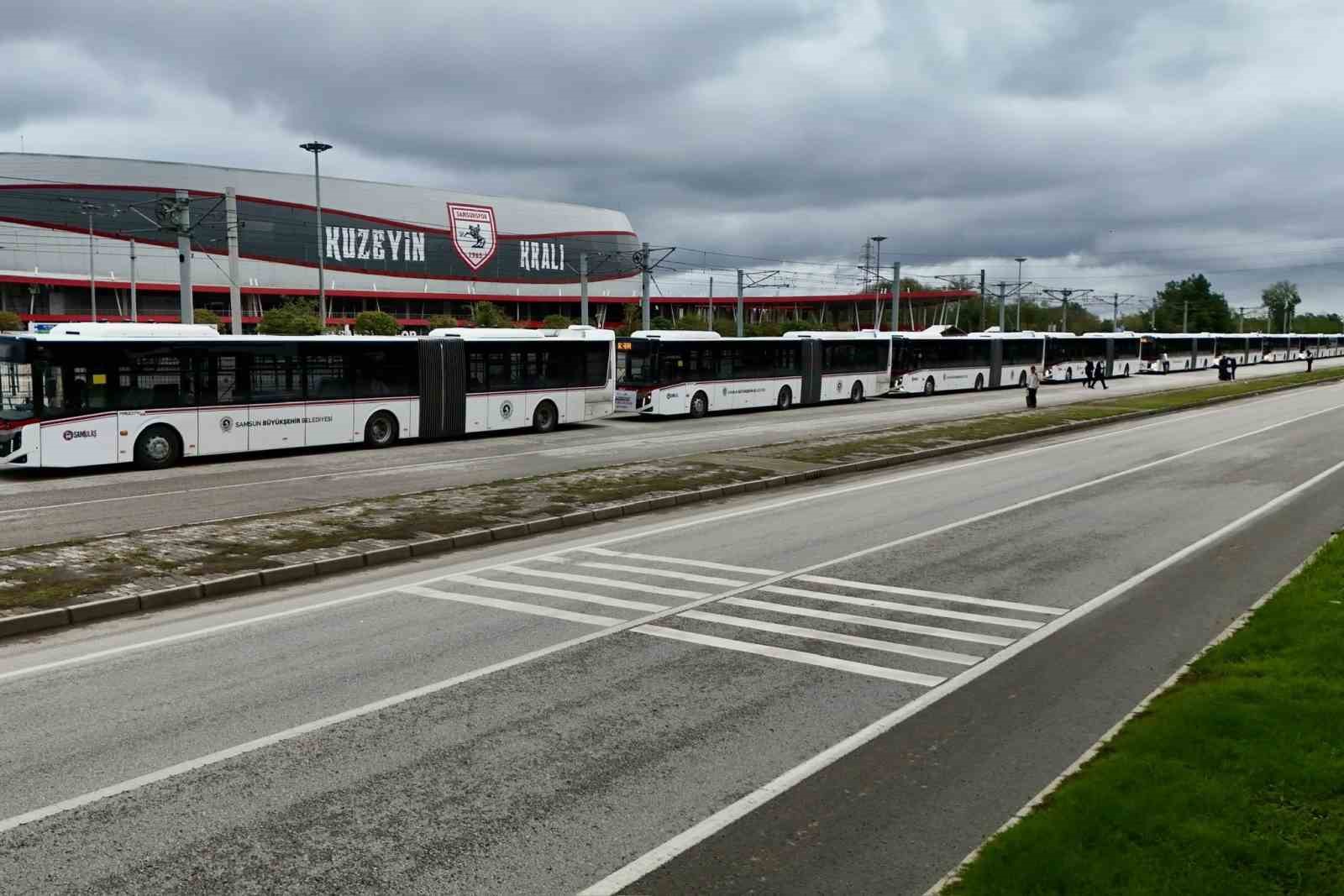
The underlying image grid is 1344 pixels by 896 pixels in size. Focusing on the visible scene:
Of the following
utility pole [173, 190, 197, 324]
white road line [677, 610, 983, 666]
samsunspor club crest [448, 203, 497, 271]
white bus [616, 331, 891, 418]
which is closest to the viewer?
white road line [677, 610, 983, 666]

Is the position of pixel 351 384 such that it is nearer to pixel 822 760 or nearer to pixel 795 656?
pixel 795 656

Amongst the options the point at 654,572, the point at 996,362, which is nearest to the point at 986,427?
the point at 654,572

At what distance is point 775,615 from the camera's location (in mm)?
10141

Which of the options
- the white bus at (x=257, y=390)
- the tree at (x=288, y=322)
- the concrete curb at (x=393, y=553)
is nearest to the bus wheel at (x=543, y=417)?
the white bus at (x=257, y=390)

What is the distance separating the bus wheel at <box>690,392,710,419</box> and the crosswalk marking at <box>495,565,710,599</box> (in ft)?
86.7

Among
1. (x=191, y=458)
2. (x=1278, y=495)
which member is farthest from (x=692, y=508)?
(x=191, y=458)

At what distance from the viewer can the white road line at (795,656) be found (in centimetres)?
825

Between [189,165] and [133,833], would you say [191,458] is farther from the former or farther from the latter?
[189,165]

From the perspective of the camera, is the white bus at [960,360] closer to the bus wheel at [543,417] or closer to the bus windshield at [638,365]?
the bus windshield at [638,365]

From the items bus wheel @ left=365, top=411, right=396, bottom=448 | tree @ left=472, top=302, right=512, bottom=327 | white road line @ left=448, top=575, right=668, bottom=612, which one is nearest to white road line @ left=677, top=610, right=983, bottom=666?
white road line @ left=448, top=575, right=668, bottom=612

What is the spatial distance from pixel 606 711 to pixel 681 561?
5502mm

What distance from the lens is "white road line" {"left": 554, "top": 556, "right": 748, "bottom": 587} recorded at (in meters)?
11.7

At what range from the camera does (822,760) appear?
6.58 m

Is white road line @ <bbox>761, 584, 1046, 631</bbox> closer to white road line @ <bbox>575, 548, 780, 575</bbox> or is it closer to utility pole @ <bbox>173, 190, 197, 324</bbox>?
white road line @ <bbox>575, 548, 780, 575</bbox>
